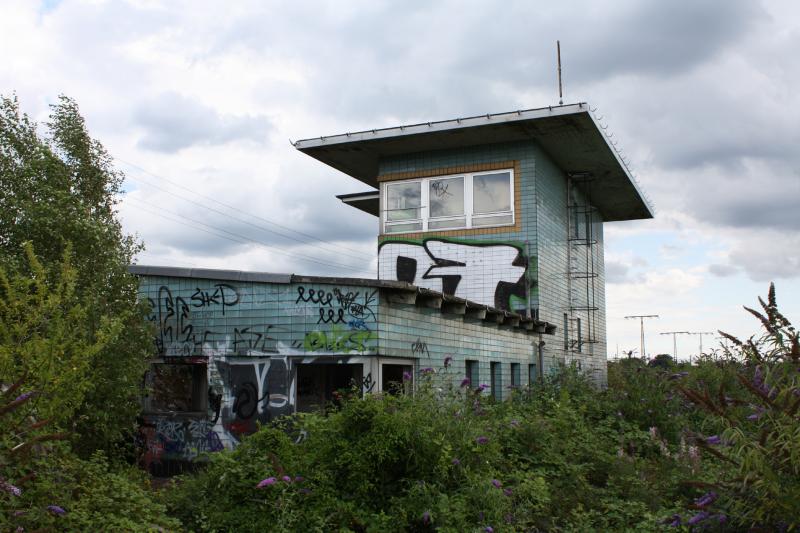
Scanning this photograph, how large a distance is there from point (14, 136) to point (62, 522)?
268 inches

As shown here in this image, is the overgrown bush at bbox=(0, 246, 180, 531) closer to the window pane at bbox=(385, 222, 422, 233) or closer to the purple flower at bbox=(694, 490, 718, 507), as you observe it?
the purple flower at bbox=(694, 490, 718, 507)

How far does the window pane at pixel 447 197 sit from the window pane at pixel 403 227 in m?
0.53

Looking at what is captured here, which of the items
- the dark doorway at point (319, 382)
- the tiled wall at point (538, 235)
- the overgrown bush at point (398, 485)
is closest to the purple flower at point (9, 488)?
the overgrown bush at point (398, 485)

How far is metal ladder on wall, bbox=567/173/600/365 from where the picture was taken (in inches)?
930

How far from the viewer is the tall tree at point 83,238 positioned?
10.3 m

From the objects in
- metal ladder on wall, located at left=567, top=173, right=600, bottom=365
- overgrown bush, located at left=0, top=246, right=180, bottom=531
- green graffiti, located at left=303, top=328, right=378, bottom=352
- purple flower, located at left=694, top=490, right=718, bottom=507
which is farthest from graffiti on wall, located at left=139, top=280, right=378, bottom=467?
metal ladder on wall, located at left=567, top=173, right=600, bottom=365

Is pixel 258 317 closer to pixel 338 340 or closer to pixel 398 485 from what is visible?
pixel 338 340

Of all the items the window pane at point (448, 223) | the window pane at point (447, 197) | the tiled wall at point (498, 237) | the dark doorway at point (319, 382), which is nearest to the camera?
the dark doorway at point (319, 382)

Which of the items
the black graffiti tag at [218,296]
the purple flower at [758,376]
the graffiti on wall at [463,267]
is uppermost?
the graffiti on wall at [463,267]

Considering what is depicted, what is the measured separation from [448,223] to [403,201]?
5.48 ft

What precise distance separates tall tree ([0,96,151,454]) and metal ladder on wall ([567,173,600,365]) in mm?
15511

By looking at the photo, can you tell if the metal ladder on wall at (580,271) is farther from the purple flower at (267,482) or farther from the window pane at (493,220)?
the purple flower at (267,482)

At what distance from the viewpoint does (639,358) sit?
18234 millimetres

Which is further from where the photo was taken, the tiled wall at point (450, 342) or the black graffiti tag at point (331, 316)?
the tiled wall at point (450, 342)
